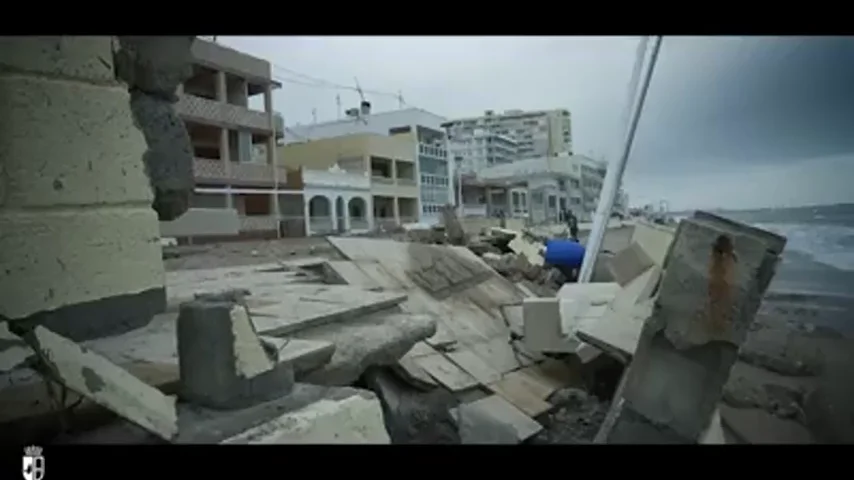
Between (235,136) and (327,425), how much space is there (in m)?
1.60

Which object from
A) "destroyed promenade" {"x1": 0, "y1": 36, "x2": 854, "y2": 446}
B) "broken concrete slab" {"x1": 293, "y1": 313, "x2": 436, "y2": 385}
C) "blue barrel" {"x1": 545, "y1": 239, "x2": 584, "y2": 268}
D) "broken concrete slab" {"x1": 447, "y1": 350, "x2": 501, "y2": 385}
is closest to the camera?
"destroyed promenade" {"x1": 0, "y1": 36, "x2": 854, "y2": 446}

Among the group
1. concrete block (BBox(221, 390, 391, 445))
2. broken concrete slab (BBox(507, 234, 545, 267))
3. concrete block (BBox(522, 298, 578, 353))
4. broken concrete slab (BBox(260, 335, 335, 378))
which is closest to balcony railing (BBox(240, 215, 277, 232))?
broken concrete slab (BBox(260, 335, 335, 378))

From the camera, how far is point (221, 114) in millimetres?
2309

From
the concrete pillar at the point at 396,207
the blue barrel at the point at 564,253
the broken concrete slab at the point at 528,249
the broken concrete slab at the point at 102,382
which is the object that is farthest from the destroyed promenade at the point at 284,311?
the broken concrete slab at the point at 528,249

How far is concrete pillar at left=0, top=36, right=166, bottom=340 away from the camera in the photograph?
1.41 metres

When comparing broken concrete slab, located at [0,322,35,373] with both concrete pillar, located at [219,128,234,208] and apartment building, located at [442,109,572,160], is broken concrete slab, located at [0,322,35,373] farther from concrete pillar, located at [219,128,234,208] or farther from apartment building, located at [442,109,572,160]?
apartment building, located at [442,109,572,160]

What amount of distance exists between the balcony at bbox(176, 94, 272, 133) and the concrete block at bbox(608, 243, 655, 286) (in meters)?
1.73

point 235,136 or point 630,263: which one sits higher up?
point 235,136

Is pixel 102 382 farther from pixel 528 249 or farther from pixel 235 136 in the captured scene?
pixel 528 249

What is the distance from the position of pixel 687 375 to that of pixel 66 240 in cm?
177

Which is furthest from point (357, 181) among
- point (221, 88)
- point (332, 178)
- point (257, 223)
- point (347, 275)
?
point (221, 88)

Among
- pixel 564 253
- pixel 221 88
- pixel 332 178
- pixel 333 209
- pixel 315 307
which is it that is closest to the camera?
pixel 315 307

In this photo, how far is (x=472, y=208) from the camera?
322 cm
